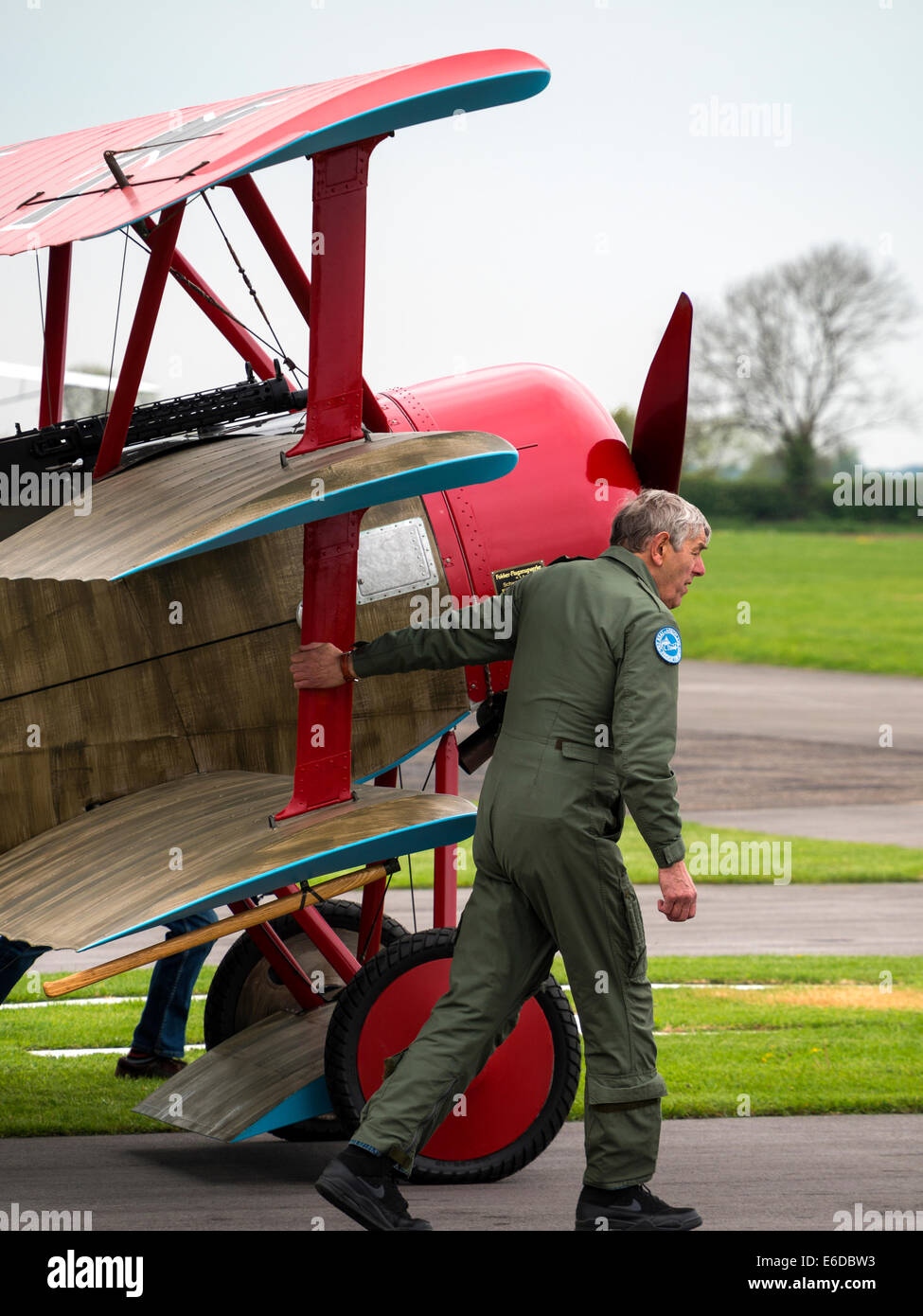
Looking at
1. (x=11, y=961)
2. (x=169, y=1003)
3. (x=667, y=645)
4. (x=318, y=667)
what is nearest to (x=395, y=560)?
(x=318, y=667)

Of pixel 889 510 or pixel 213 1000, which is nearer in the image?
pixel 213 1000

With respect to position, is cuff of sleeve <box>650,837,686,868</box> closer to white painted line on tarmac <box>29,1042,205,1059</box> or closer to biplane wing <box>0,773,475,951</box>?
biplane wing <box>0,773,475,951</box>

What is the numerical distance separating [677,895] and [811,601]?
4464cm

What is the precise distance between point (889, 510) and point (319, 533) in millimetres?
57947

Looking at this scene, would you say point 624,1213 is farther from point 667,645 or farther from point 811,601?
point 811,601

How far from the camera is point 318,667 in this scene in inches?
173

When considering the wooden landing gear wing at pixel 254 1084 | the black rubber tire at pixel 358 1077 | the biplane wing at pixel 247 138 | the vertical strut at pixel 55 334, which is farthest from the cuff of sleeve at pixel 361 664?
the vertical strut at pixel 55 334

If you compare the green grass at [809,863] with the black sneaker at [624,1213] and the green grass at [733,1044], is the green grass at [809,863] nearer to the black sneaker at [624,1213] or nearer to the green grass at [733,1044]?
the green grass at [733,1044]

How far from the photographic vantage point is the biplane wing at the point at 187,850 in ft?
13.0

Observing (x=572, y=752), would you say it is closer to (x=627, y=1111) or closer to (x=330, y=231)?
(x=627, y=1111)

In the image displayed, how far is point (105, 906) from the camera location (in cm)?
411
